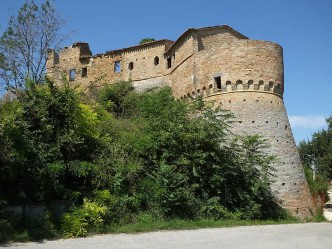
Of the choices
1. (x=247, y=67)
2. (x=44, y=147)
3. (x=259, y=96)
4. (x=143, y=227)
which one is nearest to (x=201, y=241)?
(x=143, y=227)

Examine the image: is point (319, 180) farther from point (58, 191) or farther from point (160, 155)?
point (58, 191)

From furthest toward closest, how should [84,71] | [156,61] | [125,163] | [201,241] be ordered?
[84,71], [156,61], [125,163], [201,241]

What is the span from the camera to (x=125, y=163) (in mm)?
15070

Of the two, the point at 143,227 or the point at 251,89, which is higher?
the point at 251,89

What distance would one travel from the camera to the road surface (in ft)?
29.8

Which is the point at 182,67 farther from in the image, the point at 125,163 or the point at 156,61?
the point at 125,163

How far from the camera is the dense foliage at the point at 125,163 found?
11047 millimetres

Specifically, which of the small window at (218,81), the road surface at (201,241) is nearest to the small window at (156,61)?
the small window at (218,81)

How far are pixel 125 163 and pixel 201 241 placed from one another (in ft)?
19.5

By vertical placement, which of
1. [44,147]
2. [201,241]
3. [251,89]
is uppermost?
[251,89]

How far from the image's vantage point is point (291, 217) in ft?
60.7

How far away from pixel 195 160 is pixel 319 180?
18.6 metres

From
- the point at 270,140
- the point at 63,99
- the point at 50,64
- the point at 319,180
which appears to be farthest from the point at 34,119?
the point at 50,64

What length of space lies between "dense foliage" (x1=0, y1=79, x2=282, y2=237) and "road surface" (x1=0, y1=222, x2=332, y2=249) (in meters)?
1.33
